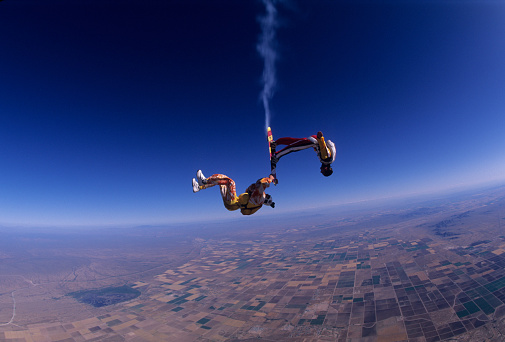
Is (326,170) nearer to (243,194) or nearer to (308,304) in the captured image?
(243,194)

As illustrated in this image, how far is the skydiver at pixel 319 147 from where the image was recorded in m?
4.10

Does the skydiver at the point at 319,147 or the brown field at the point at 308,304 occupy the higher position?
the skydiver at the point at 319,147

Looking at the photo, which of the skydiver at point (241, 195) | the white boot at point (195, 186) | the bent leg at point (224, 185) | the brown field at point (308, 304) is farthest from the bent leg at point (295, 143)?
the brown field at point (308, 304)

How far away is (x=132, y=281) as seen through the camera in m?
85.7

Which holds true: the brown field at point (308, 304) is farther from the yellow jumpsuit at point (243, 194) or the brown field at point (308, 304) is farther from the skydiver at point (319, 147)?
the skydiver at point (319, 147)

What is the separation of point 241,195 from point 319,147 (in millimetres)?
2376

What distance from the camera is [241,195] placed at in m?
5.21

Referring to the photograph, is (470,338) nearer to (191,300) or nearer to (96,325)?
(191,300)

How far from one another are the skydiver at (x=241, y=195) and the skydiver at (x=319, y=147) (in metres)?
0.98

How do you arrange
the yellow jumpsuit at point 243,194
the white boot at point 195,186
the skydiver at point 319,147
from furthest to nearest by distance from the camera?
the white boot at point 195,186, the yellow jumpsuit at point 243,194, the skydiver at point 319,147

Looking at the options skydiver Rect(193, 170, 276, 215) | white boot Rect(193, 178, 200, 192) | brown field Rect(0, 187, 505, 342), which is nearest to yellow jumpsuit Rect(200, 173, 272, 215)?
skydiver Rect(193, 170, 276, 215)

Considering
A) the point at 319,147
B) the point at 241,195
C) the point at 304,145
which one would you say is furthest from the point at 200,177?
the point at 319,147

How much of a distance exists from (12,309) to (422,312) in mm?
106375

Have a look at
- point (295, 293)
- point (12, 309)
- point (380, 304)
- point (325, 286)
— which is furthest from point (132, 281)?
point (380, 304)
